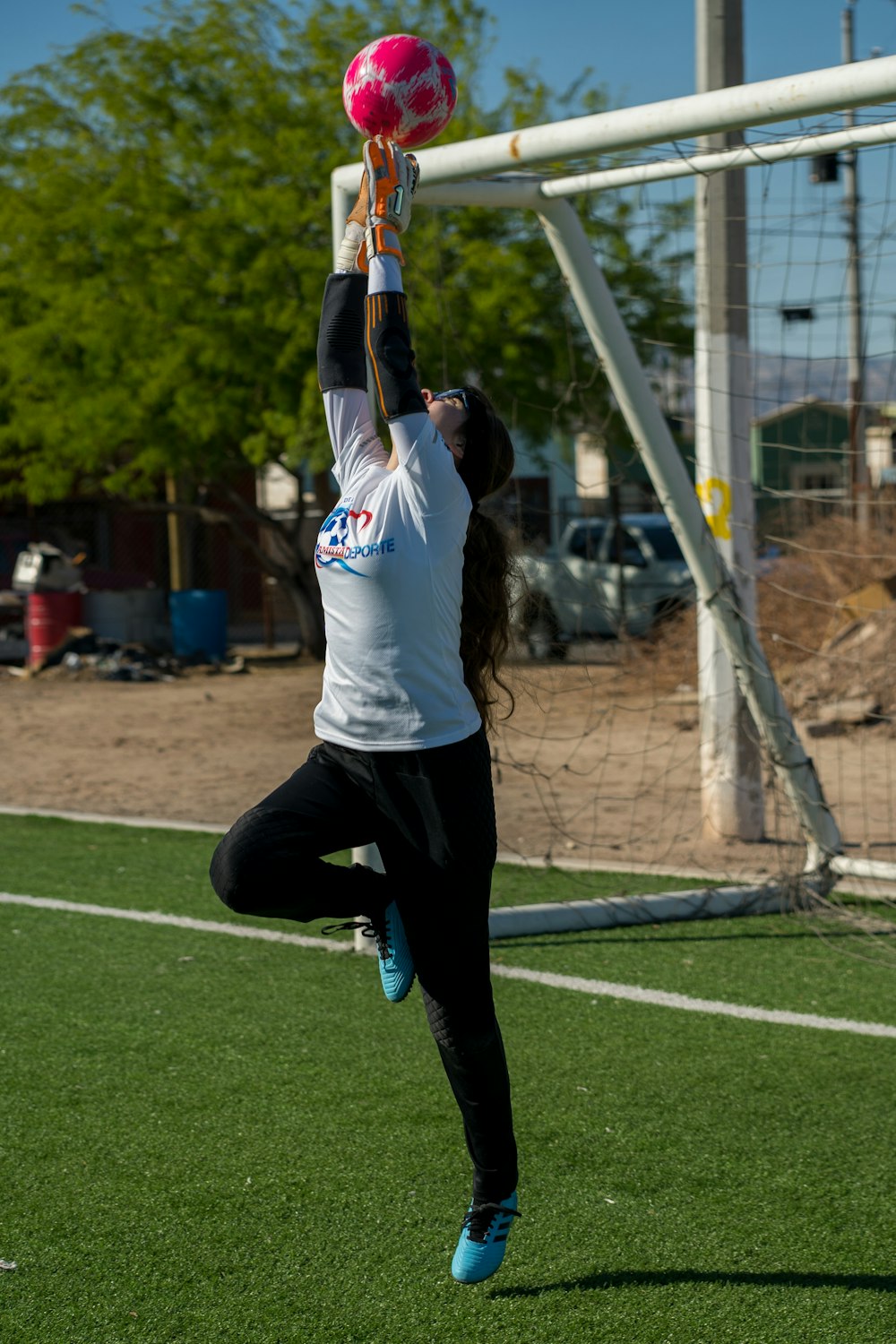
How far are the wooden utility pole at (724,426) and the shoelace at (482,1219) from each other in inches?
189

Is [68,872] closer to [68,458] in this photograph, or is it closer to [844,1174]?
[844,1174]

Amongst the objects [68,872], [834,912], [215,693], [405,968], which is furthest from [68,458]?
[405,968]

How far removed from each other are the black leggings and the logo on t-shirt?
16.5 inches

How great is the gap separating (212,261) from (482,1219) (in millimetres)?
16457

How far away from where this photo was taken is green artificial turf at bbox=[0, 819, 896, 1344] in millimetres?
3125

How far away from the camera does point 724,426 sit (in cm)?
785

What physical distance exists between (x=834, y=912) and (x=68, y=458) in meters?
15.9

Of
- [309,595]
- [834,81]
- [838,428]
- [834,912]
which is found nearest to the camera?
[834,81]

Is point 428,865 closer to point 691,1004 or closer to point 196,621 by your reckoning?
point 691,1004

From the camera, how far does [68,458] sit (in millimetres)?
20250

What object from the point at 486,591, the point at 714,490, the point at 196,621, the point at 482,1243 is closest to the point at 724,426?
the point at 714,490

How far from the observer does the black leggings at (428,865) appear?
307 centimetres

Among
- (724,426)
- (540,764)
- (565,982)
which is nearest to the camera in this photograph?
(565,982)

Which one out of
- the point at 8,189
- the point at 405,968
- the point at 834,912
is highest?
the point at 8,189
